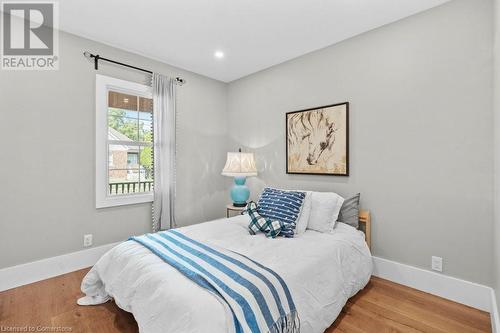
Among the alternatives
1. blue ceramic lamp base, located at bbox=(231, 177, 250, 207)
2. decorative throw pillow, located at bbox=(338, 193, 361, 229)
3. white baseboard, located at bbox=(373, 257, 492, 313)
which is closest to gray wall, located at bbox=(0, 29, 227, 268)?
blue ceramic lamp base, located at bbox=(231, 177, 250, 207)

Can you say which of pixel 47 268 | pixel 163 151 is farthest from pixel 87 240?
pixel 163 151

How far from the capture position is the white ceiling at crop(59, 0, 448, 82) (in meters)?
2.24

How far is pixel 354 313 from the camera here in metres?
1.97

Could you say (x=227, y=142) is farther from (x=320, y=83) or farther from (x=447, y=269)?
(x=447, y=269)

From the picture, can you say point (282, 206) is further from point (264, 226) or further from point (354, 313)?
point (354, 313)

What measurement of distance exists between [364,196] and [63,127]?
3408mm

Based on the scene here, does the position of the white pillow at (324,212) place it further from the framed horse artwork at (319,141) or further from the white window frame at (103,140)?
the white window frame at (103,140)

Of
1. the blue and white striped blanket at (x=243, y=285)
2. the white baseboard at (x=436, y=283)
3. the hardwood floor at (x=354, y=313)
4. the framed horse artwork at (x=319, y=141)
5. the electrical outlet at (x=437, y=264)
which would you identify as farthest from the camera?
the framed horse artwork at (x=319, y=141)

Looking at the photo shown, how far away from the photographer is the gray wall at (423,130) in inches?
79.7

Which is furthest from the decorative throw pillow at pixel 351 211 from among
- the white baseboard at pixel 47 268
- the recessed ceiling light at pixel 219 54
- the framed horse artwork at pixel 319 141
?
the white baseboard at pixel 47 268

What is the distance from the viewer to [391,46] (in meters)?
2.48

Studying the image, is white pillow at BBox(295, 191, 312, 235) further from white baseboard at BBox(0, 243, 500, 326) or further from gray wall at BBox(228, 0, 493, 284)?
white baseboard at BBox(0, 243, 500, 326)

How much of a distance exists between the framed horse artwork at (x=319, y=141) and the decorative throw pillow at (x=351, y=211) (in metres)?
0.32

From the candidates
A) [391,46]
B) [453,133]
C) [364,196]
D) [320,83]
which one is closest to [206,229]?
[364,196]
